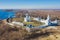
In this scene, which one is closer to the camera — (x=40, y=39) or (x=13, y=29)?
(x=40, y=39)

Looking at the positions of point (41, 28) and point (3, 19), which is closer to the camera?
point (41, 28)

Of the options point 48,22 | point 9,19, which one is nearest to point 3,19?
point 9,19

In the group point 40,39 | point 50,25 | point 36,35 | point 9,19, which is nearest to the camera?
point 40,39

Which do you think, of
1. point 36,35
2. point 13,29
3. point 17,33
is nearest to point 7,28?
point 13,29

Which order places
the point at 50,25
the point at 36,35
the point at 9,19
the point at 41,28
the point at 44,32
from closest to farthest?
the point at 36,35
the point at 44,32
the point at 41,28
the point at 50,25
the point at 9,19

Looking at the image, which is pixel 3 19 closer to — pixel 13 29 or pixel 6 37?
pixel 13 29

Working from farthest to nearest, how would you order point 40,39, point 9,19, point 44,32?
1. point 9,19
2. point 44,32
3. point 40,39

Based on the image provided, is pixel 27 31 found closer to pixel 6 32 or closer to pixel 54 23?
pixel 6 32

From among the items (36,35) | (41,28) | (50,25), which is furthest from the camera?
(50,25)

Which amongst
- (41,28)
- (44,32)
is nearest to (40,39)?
(44,32)
